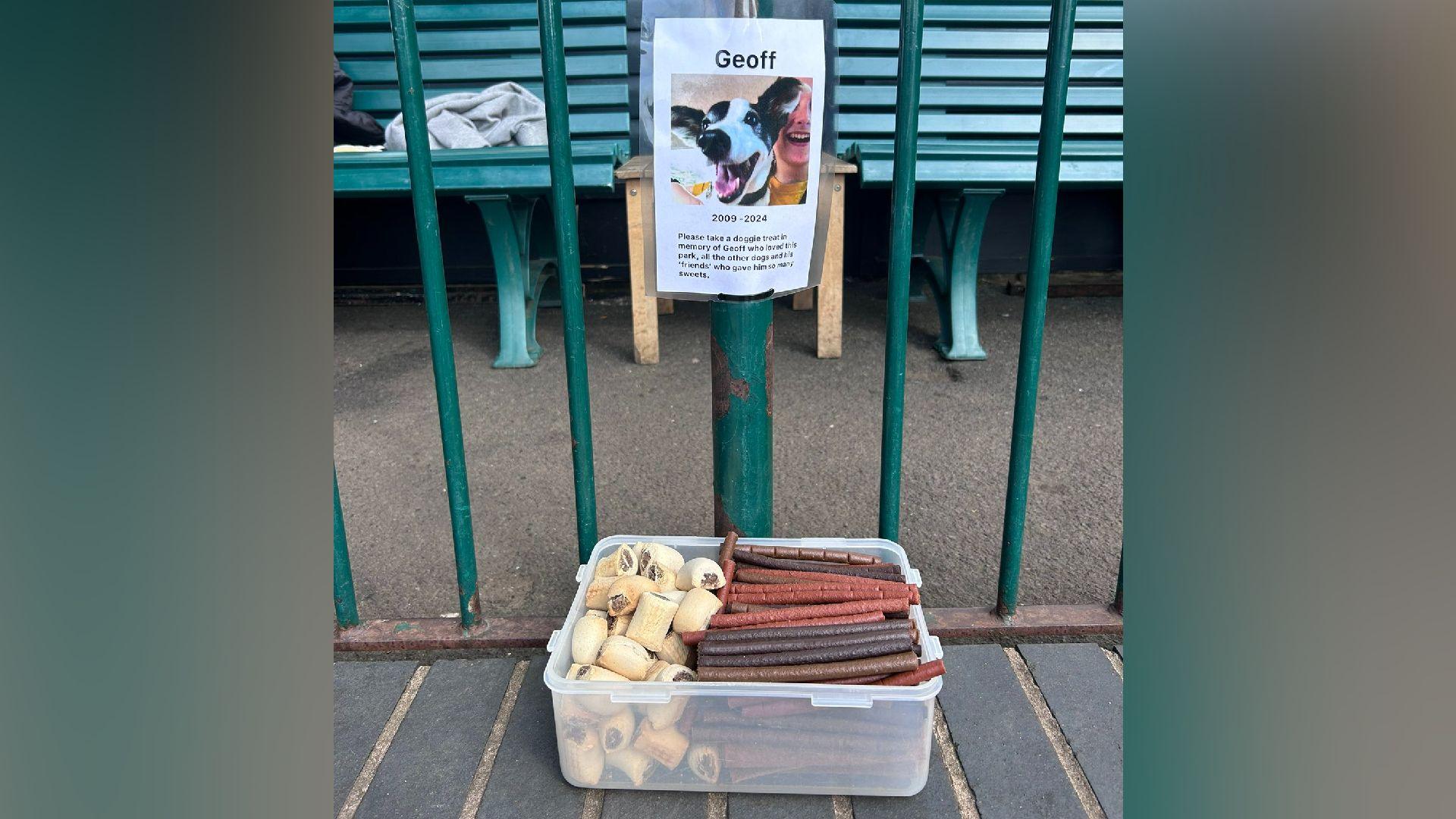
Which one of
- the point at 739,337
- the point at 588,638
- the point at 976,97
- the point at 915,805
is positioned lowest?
the point at 915,805

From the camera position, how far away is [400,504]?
8.23 ft

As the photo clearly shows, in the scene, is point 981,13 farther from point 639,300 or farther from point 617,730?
point 617,730

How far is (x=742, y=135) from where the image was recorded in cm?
133

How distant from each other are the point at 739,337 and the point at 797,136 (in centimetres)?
33

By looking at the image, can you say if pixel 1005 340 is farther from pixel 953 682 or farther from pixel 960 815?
pixel 960 815

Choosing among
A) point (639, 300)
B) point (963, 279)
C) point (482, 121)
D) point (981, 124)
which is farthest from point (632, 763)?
point (981, 124)

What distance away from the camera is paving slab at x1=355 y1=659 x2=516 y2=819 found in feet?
4.48

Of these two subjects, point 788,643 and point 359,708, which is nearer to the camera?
point 788,643

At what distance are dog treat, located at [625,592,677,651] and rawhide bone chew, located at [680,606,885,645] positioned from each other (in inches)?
1.4

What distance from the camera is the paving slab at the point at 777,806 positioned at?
132 centimetres

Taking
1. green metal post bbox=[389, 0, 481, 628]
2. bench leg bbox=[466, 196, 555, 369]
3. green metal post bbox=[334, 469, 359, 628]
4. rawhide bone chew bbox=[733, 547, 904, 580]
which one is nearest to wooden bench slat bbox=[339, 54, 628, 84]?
bench leg bbox=[466, 196, 555, 369]

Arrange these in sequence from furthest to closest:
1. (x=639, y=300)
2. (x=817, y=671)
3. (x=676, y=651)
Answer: (x=639, y=300)
(x=676, y=651)
(x=817, y=671)
